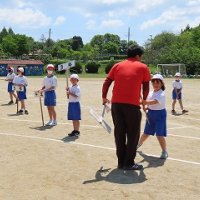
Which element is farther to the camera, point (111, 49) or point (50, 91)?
point (111, 49)

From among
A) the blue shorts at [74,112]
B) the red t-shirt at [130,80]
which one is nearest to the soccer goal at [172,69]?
the blue shorts at [74,112]

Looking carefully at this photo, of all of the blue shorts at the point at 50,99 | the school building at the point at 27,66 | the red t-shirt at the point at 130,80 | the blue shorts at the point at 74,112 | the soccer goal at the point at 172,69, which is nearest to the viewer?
the red t-shirt at the point at 130,80

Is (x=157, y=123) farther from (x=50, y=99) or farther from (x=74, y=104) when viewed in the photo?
(x=50, y=99)

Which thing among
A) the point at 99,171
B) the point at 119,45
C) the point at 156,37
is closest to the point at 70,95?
the point at 99,171

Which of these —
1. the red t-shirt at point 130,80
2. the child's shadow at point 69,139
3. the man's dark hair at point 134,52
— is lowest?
the child's shadow at point 69,139

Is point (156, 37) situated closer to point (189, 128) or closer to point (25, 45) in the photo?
point (25, 45)

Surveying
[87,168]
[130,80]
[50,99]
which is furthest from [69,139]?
[130,80]

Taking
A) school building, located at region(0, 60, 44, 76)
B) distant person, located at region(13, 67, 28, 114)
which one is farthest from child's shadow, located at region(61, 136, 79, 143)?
school building, located at region(0, 60, 44, 76)

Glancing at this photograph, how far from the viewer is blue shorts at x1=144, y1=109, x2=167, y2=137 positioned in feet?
26.8

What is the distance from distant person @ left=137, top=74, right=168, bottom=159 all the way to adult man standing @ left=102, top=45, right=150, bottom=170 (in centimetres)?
101

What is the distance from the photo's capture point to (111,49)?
15438cm

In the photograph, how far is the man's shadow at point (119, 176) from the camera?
670 cm

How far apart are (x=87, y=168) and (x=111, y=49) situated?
148324 millimetres

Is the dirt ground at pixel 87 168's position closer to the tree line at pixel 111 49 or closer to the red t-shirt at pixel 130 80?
the red t-shirt at pixel 130 80
